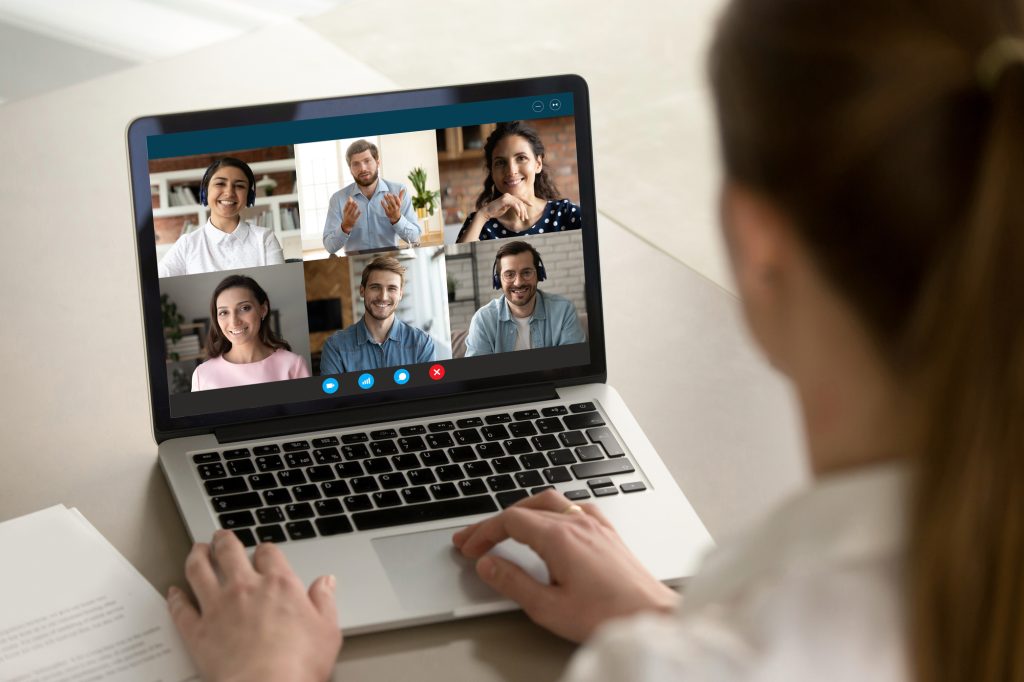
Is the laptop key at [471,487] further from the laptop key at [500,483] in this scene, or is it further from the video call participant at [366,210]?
the video call participant at [366,210]

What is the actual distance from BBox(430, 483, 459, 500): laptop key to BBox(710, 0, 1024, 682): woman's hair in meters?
0.54

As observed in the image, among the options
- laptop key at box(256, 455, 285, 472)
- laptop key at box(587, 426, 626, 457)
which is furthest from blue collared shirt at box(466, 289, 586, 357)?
laptop key at box(256, 455, 285, 472)

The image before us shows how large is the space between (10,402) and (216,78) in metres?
0.70

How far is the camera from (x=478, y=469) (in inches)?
39.5

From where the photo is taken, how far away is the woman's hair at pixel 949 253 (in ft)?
1.47

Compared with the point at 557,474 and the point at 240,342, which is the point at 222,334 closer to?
the point at 240,342

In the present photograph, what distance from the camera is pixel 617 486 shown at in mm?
992

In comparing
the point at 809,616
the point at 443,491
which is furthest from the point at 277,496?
the point at 809,616

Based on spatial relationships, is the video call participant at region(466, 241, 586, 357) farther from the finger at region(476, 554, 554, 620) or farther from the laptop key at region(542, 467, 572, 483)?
the finger at region(476, 554, 554, 620)

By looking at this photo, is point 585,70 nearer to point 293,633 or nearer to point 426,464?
point 426,464

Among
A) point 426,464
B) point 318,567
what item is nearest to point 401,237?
point 426,464

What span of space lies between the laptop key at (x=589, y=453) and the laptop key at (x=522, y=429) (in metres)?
0.05

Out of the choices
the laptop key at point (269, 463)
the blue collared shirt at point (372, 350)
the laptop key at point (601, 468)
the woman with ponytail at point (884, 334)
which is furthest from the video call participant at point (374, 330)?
the woman with ponytail at point (884, 334)

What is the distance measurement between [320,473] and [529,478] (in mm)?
178
